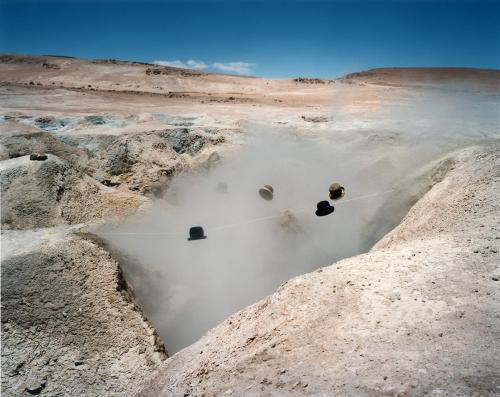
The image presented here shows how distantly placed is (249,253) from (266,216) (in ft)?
2.92

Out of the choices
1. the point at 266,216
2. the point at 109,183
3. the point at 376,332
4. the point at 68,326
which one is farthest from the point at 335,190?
the point at 109,183

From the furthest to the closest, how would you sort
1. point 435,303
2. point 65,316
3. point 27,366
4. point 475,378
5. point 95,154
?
point 95,154 < point 65,316 < point 27,366 < point 435,303 < point 475,378

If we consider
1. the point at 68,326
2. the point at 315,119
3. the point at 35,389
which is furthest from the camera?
the point at 315,119

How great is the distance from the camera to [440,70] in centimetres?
3322

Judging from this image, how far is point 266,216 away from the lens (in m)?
7.99

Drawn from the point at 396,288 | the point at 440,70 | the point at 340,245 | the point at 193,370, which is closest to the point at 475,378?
the point at 396,288

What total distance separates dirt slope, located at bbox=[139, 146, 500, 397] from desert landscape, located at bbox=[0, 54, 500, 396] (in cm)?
2

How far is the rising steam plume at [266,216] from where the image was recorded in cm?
634

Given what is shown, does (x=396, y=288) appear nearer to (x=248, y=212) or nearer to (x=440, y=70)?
(x=248, y=212)

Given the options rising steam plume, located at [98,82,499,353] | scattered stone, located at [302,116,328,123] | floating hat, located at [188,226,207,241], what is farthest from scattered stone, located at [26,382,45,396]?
scattered stone, located at [302,116,328,123]

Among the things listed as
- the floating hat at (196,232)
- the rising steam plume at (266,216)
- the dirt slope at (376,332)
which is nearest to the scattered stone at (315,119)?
the rising steam plume at (266,216)

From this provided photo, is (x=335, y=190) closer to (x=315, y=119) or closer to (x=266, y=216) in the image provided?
(x=266, y=216)

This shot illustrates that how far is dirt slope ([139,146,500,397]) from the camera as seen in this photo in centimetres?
254

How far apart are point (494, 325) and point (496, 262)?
0.98 meters
